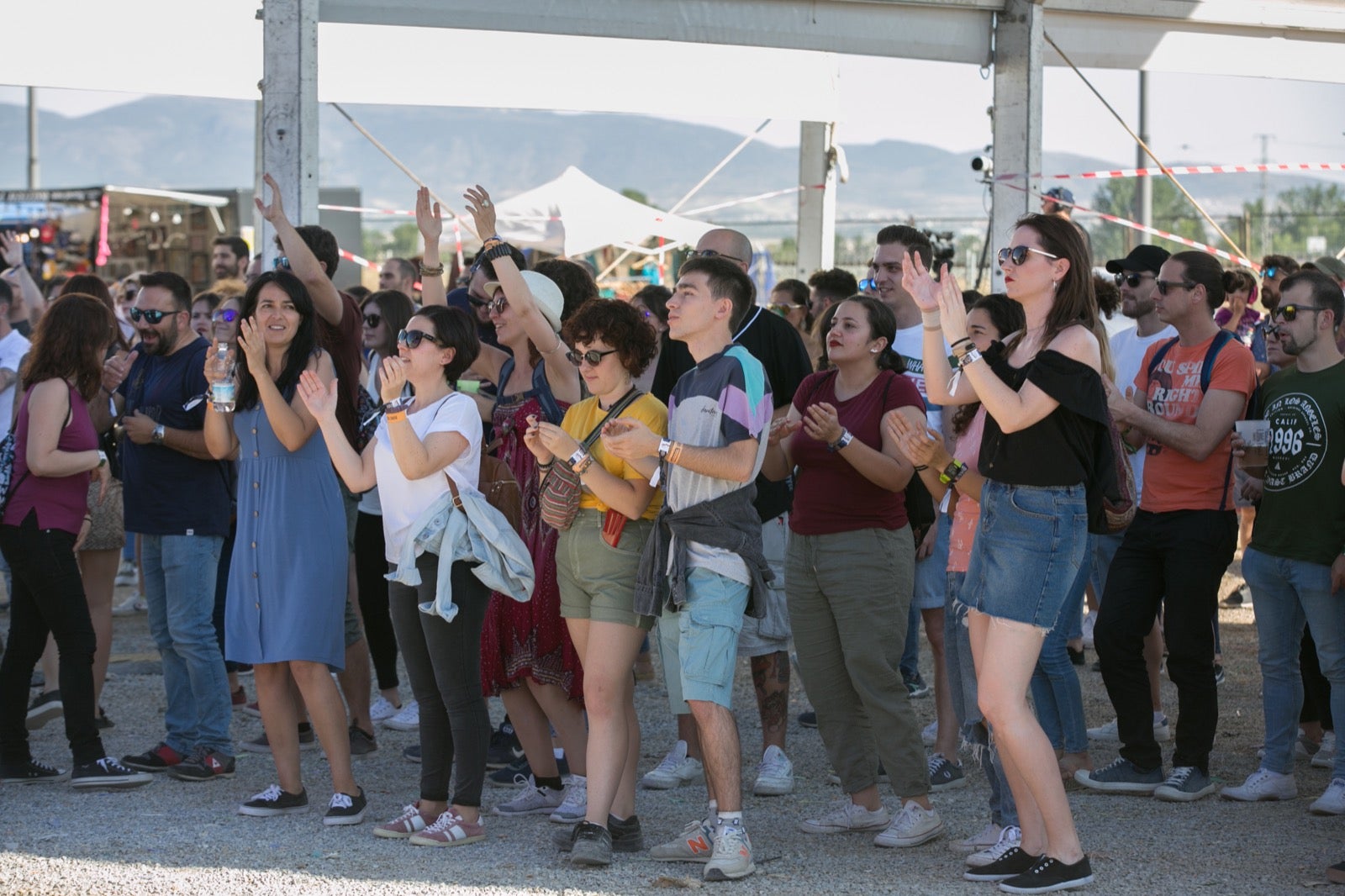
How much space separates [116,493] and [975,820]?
4.05 m

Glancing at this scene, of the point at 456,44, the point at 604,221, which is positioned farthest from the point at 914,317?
the point at 604,221

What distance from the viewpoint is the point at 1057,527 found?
4.15 m

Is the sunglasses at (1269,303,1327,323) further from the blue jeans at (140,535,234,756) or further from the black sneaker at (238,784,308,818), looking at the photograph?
the blue jeans at (140,535,234,756)

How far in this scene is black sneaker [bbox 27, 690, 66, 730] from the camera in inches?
253

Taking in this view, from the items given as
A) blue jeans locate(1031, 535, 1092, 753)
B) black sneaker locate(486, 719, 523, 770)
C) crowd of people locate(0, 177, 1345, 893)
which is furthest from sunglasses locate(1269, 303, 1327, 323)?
black sneaker locate(486, 719, 523, 770)

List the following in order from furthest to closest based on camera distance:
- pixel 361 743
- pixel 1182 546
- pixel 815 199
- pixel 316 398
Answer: pixel 815 199
pixel 361 743
pixel 1182 546
pixel 316 398

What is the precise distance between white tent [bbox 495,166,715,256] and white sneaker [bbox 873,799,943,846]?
12617mm

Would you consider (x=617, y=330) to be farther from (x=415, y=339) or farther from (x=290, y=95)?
(x=290, y=95)

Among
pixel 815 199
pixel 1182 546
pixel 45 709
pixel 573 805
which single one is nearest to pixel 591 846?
pixel 573 805

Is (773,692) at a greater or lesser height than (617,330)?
lesser

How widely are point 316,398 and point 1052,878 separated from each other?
281 centimetres

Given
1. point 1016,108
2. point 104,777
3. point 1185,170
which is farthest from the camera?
point 1185,170

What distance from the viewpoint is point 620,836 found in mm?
4660

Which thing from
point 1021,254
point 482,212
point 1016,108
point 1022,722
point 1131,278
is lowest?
point 1022,722
